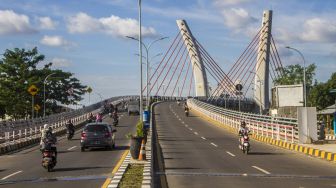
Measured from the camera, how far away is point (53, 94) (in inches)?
3863

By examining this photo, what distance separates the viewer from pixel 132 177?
14336 mm

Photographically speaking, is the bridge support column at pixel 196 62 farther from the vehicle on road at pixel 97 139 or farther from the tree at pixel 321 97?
the vehicle on road at pixel 97 139

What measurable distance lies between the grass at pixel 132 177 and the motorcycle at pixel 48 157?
118 inches

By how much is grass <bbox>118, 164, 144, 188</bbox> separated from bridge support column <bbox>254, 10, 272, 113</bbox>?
262 feet

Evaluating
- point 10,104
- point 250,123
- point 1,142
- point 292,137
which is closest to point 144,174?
point 292,137

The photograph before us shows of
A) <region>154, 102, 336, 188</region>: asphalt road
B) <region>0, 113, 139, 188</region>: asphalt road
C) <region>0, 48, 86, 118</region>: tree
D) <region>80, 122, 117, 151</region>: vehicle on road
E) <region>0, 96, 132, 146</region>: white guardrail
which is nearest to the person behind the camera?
<region>154, 102, 336, 188</region>: asphalt road

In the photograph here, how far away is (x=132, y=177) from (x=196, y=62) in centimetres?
9228

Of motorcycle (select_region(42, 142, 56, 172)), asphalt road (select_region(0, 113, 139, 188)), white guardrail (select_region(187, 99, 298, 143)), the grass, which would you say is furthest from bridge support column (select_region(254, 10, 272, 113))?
the grass

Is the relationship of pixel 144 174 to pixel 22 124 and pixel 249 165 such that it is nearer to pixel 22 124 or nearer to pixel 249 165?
pixel 249 165

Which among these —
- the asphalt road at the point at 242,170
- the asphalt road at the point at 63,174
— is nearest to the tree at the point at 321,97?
the asphalt road at the point at 242,170

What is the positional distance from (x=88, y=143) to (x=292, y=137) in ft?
36.4

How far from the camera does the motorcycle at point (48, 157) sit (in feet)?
61.9

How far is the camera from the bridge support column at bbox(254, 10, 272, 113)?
96.5 metres

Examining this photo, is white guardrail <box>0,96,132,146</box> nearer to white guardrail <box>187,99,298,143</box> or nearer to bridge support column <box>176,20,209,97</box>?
white guardrail <box>187,99,298,143</box>
